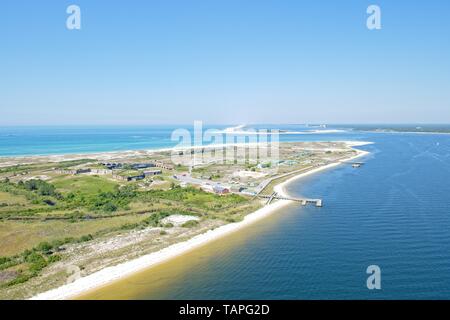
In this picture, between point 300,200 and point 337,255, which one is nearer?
point 337,255

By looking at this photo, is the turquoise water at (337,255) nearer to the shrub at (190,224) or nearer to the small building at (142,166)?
the shrub at (190,224)

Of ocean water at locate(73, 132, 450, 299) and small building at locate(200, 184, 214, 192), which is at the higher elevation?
small building at locate(200, 184, 214, 192)

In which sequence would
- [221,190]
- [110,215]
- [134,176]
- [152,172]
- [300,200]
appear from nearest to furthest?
[110,215], [300,200], [221,190], [134,176], [152,172]

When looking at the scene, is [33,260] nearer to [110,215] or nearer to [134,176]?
[110,215]

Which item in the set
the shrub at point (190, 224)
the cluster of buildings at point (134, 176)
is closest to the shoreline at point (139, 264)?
the shrub at point (190, 224)

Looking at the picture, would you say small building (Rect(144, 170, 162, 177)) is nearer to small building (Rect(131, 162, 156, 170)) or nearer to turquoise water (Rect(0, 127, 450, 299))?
small building (Rect(131, 162, 156, 170))

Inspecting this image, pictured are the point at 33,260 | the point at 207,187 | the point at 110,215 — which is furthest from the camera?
the point at 207,187

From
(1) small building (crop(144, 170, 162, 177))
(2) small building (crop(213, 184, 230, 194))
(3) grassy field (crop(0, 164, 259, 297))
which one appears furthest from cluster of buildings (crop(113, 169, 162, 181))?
(2) small building (crop(213, 184, 230, 194))

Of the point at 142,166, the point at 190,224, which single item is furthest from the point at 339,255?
the point at 142,166
